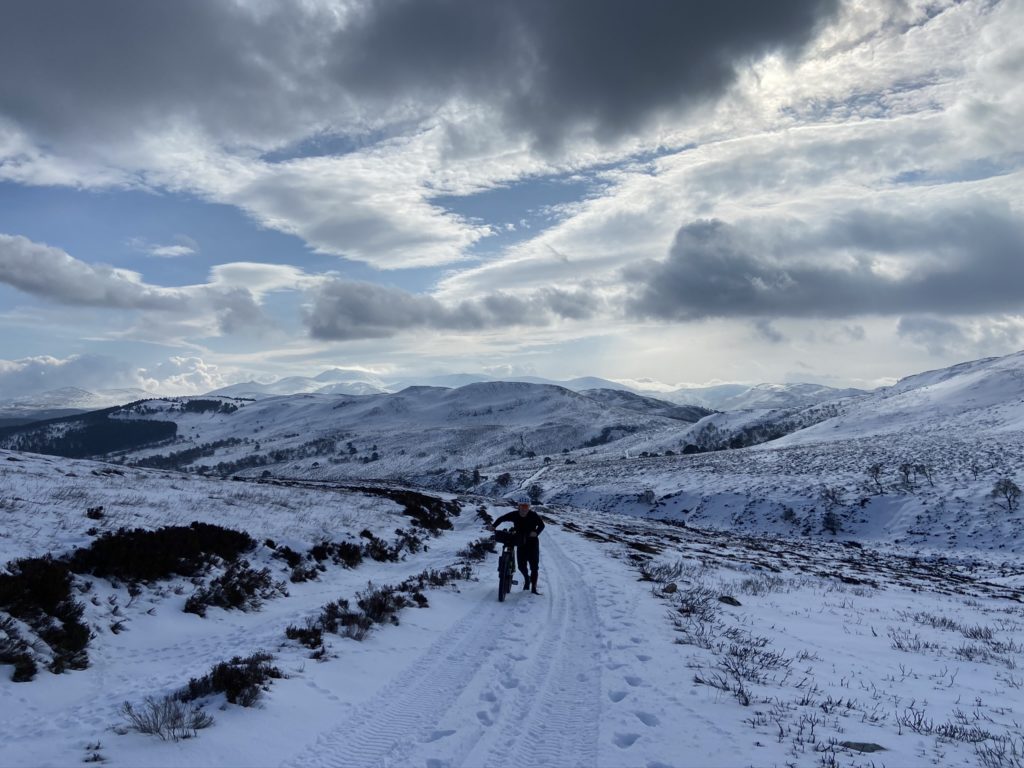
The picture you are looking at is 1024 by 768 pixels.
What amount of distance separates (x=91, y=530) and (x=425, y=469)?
186 meters

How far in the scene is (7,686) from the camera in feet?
21.2

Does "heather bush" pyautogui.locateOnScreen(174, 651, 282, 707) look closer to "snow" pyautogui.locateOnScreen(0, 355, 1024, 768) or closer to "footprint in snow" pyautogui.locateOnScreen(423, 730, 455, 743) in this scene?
"snow" pyautogui.locateOnScreen(0, 355, 1024, 768)

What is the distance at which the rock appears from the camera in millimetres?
5766

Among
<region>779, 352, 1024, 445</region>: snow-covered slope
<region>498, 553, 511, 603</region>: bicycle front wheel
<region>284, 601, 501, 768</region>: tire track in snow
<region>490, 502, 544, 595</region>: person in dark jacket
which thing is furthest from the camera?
<region>779, 352, 1024, 445</region>: snow-covered slope

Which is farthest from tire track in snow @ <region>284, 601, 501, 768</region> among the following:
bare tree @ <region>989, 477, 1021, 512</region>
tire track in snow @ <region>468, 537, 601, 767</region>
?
bare tree @ <region>989, 477, 1021, 512</region>

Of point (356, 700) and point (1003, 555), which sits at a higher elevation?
point (356, 700)

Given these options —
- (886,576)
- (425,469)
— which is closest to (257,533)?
(886,576)

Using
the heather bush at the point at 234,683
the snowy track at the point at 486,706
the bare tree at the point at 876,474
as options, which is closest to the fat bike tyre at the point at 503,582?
the snowy track at the point at 486,706

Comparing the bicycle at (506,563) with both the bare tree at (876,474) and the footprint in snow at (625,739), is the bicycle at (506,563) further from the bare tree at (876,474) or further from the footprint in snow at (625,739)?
the bare tree at (876,474)

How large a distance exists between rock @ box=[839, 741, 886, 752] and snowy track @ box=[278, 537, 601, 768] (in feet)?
8.23

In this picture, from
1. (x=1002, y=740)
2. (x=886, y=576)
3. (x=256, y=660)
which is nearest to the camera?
(x=1002, y=740)

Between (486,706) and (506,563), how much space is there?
7256 mm

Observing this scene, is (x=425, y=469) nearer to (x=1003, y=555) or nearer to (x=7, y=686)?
(x=1003, y=555)

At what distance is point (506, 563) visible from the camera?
14.2m
